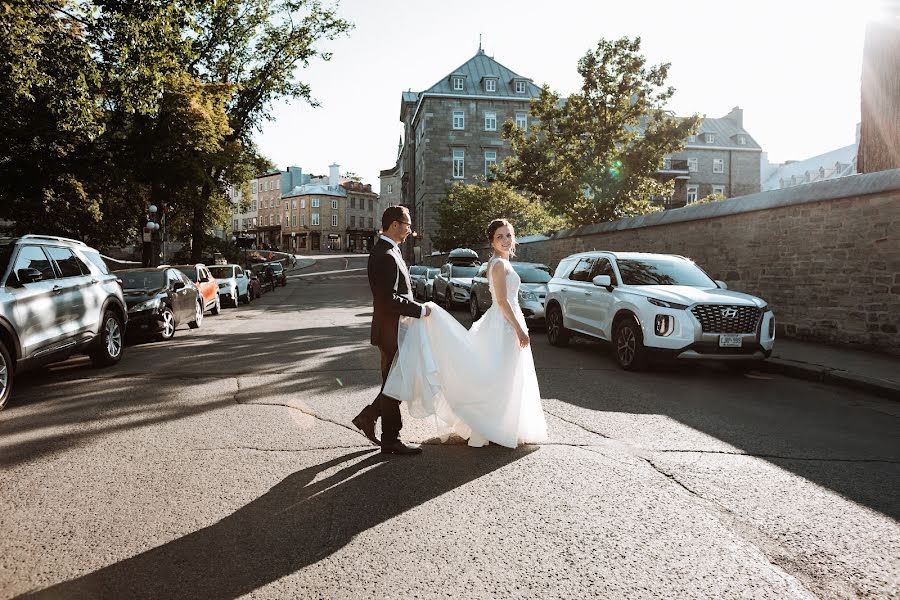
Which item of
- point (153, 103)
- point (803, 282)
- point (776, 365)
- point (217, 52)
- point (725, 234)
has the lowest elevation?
point (776, 365)

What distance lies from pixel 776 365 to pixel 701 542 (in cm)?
670

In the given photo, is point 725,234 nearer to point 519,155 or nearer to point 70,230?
point 519,155

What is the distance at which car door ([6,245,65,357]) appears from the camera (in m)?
6.85

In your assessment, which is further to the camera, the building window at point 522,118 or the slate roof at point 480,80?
the building window at point 522,118

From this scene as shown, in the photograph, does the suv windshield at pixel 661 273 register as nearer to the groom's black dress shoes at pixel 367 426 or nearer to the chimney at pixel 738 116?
the groom's black dress shoes at pixel 367 426

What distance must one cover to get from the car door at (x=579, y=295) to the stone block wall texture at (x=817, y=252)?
438 cm

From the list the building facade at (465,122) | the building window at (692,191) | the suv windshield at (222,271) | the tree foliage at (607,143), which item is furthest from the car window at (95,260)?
the building window at (692,191)

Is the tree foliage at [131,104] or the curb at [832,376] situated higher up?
the tree foliage at [131,104]

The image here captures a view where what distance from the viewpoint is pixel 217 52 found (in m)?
27.8

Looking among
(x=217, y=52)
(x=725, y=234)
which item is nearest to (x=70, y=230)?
(x=217, y=52)

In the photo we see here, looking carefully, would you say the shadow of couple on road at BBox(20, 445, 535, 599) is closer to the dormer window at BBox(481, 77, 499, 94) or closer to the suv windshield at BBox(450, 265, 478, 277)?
the suv windshield at BBox(450, 265, 478, 277)

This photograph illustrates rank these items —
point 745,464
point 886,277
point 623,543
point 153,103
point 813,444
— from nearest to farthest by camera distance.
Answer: point 623,543
point 745,464
point 813,444
point 886,277
point 153,103

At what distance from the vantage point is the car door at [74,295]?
7.88 metres

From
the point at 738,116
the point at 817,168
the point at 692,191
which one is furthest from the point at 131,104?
the point at 817,168
